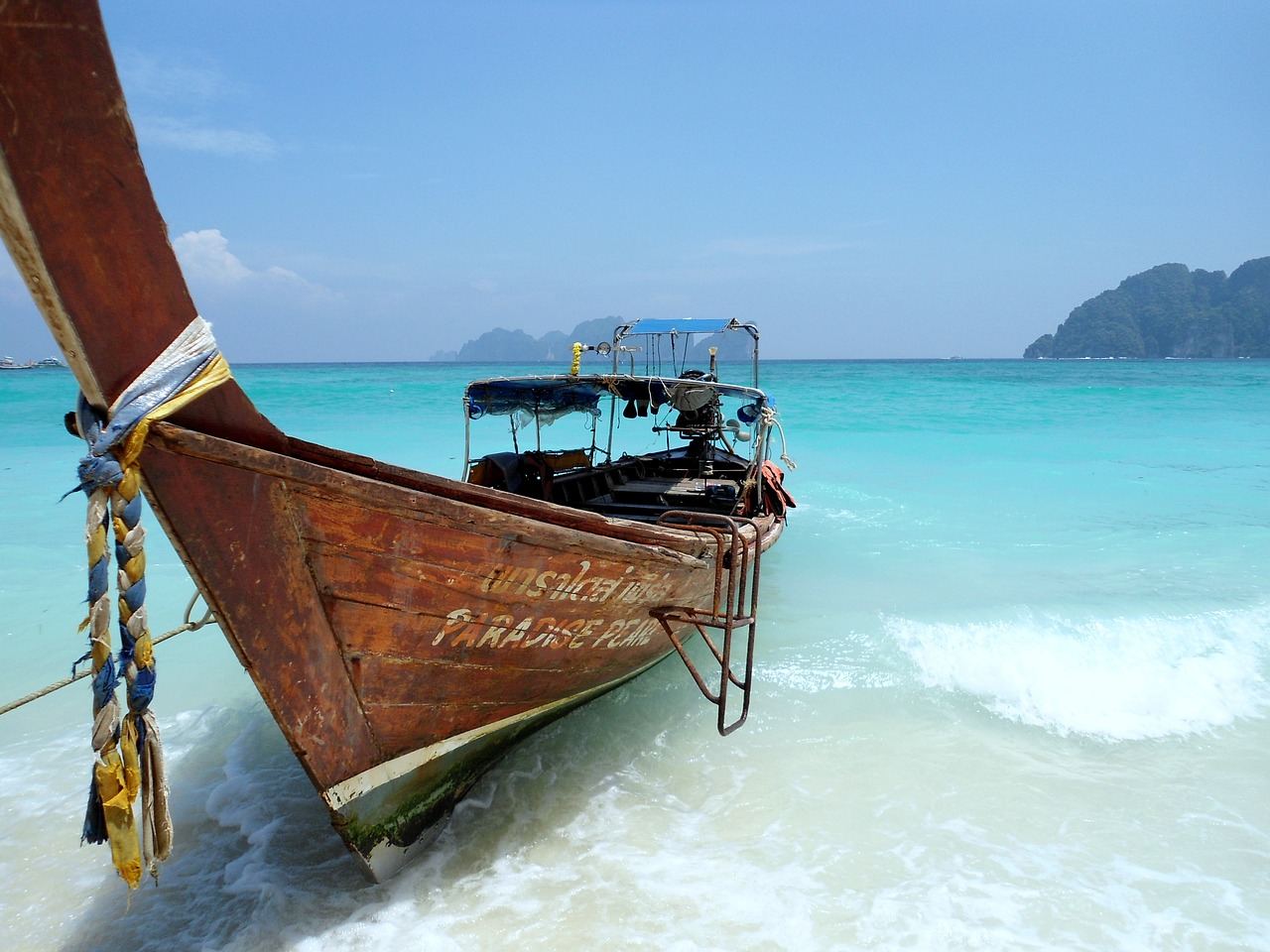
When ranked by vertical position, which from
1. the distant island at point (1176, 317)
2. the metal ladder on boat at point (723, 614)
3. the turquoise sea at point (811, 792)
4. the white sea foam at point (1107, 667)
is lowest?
the turquoise sea at point (811, 792)

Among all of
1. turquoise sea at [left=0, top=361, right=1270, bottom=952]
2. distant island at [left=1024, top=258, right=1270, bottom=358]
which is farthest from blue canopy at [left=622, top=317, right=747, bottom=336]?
distant island at [left=1024, top=258, right=1270, bottom=358]

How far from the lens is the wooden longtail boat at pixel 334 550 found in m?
1.91

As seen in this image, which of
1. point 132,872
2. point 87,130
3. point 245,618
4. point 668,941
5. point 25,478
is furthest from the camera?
point 25,478

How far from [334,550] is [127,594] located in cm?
77

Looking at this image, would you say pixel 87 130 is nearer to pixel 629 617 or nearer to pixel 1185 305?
pixel 629 617

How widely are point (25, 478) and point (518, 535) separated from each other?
18.7 m

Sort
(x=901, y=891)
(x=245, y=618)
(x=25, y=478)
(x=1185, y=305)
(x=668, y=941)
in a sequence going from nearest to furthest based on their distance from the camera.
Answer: (x=245, y=618) → (x=668, y=941) → (x=901, y=891) → (x=25, y=478) → (x=1185, y=305)

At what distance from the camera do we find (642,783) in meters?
4.94

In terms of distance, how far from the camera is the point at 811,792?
15.9ft

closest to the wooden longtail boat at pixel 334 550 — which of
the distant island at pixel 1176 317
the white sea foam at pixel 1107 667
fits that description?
the white sea foam at pixel 1107 667

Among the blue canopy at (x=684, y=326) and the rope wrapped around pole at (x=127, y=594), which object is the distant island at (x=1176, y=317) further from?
the rope wrapped around pole at (x=127, y=594)

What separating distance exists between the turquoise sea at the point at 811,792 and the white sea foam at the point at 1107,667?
0.03 meters

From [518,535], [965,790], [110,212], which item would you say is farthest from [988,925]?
[110,212]

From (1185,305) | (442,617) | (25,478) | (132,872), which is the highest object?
(1185,305)
